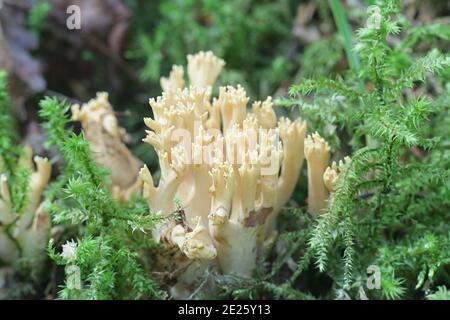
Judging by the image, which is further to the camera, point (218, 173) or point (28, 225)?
point (28, 225)

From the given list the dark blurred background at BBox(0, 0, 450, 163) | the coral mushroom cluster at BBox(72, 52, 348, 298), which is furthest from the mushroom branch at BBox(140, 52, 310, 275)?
the dark blurred background at BBox(0, 0, 450, 163)

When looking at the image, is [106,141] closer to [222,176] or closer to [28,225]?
[28,225]

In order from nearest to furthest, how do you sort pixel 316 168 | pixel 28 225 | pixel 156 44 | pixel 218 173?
pixel 218 173 → pixel 316 168 → pixel 28 225 → pixel 156 44

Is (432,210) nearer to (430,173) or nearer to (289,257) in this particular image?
(430,173)

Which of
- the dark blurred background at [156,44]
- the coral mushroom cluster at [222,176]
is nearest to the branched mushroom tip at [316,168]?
the coral mushroom cluster at [222,176]

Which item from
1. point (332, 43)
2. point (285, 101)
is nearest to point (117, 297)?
point (285, 101)

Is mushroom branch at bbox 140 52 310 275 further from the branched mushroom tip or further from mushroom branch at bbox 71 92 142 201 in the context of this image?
mushroom branch at bbox 71 92 142 201

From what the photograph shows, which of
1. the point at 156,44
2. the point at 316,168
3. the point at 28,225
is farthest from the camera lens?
the point at 156,44

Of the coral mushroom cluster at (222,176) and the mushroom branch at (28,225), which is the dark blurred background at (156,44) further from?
the coral mushroom cluster at (222,176)

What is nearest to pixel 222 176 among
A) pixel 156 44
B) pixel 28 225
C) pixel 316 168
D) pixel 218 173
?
pixel 218 173
